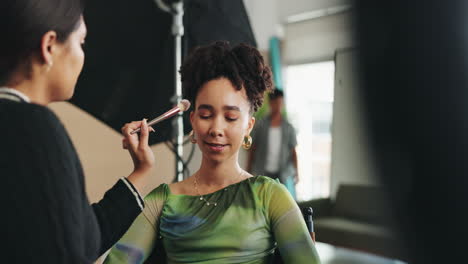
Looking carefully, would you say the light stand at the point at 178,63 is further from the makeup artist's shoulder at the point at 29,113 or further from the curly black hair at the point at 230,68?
the makeup artist's shoulder at the point at 29,113

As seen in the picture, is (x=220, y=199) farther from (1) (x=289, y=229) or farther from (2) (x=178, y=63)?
(2) (x=178, y=63)

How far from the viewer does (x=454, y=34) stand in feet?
0.78

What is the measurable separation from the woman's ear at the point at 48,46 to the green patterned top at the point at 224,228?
0.35 m

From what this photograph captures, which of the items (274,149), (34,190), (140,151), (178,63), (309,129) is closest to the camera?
(34,190)

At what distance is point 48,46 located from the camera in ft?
1.64

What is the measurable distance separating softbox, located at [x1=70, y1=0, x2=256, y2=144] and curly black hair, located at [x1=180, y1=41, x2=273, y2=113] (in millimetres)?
160

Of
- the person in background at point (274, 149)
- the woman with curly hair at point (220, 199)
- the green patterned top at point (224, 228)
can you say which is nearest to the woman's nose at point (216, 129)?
the woman with curly hair at point (220, 199)

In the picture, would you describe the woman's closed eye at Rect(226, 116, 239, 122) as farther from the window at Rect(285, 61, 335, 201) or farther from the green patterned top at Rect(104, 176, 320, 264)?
the window at Rect(285, 61, 335, 201)

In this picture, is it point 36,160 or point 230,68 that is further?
point 230,68

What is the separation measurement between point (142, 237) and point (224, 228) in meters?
0.16

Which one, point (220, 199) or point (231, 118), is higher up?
point (231, 118)

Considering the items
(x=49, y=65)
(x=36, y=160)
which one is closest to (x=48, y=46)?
(x=49, y=65)

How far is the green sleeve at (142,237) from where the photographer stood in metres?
0.73

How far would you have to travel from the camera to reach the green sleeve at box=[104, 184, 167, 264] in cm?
73
